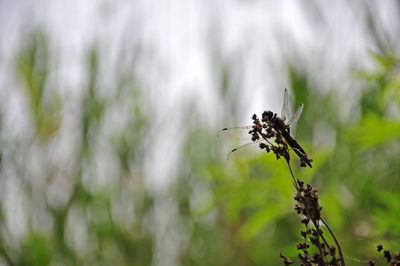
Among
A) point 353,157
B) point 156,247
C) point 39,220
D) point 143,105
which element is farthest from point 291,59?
point 39,220

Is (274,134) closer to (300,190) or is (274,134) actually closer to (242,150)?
(300,190)

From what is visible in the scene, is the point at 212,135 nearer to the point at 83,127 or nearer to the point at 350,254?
the point at 83,127

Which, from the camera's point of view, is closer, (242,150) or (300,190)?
(300,190)

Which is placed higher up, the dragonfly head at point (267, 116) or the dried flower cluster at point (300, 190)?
the dragonfly head at point (267, 116)

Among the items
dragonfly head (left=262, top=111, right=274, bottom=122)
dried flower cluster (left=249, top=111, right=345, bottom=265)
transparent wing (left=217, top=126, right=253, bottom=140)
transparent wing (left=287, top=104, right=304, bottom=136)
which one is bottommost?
dried flower cluster (left=249, top=111, right=345, bottom=265)

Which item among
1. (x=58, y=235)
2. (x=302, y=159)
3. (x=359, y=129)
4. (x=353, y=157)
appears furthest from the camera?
(x=58, y=235)

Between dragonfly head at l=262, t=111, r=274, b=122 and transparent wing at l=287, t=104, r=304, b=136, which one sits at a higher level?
transparent wing at l=287, t=104, r=304, b=136

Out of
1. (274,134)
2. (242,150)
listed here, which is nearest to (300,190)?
(274,134)

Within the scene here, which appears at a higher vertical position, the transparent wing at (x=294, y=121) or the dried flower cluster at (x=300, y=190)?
the transparent wing at (x=294, y=121)

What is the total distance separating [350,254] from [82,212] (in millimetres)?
467

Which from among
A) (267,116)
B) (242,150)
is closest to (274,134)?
(267,116)

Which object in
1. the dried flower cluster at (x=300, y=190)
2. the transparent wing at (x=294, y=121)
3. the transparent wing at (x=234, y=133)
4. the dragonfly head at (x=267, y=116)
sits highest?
the transparent wing at (x=294, y=121)

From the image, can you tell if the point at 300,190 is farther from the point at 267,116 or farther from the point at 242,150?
the point at 242,150

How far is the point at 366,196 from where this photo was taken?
545mm
